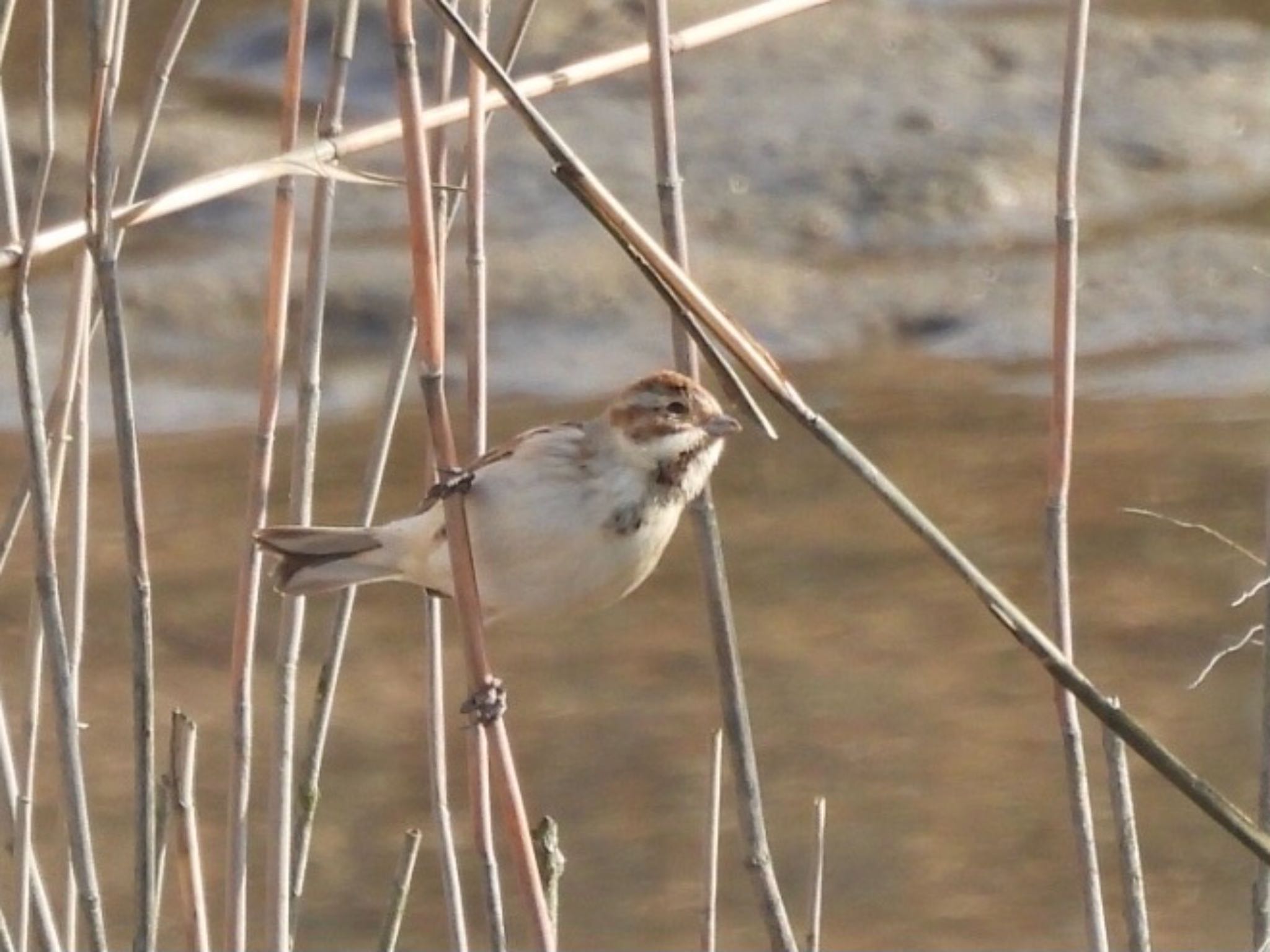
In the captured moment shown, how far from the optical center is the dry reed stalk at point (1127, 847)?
2.70 meters

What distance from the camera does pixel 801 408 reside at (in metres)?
1.86

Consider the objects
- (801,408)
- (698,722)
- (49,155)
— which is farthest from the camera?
(698,722)

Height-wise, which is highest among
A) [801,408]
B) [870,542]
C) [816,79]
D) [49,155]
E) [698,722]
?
[816,79]

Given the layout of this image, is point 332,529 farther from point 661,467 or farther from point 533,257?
point 533,257

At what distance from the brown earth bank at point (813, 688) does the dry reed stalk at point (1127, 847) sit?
2622mm

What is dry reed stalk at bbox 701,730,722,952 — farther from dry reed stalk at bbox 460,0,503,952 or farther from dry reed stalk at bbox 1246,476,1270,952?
dry reed stalk at bbox 1246,476,1270,952

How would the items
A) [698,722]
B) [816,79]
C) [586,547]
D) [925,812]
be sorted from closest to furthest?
[586,547]
[925,812]
[698,722]
[816,79]

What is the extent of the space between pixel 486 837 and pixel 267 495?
1.54ft

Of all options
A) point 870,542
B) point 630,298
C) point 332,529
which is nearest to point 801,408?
point 332,529

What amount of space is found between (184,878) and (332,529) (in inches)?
17.6

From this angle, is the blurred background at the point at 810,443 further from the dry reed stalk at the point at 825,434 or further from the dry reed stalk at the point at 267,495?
the dry reed stalk at the point at 825,434

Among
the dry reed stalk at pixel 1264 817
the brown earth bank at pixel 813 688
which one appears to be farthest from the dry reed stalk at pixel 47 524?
the brown earth bank at pixel 813 688

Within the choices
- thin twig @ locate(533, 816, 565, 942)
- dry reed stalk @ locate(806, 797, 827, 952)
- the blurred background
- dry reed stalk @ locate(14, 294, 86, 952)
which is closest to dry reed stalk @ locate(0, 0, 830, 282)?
dry reed stalk @ locate(14, 294, 86, 952)

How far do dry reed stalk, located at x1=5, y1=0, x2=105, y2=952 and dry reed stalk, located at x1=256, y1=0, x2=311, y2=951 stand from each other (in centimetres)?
22
